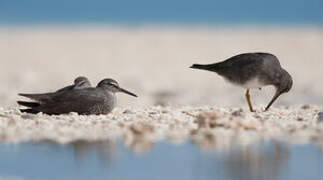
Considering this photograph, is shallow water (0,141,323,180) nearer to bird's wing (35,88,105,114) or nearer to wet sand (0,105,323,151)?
wet sand (0,105,323,151)

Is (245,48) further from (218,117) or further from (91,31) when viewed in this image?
(218,117)

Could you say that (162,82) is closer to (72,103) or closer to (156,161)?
(72,103)

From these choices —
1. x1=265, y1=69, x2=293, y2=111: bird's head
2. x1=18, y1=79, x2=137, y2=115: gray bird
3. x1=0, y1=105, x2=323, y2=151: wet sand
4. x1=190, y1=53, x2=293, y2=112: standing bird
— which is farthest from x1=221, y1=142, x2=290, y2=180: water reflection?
x1=265, y1=69, x2=293, y2=111: bird's head

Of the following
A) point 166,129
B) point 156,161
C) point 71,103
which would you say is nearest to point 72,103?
point 71,103

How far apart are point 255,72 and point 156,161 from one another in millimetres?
4693

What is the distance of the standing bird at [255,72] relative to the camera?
40.3 ft

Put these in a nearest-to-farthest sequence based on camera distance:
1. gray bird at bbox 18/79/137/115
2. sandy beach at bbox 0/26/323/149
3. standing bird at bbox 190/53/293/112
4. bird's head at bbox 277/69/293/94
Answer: sandy beach at bbox 0/26/323/149
gray bird at bbox 18/79/137/115
standing bird at bbox 190/53/293/112
bird's head at bbox 277/69/293/94

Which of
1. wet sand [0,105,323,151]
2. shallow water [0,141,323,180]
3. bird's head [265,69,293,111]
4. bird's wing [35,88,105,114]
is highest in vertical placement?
bird's head [265,69,293,111]

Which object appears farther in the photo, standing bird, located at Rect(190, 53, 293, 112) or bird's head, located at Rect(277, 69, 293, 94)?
bird's head, located at Rect(277, 69, 293, 94)

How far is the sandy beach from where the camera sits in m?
9.50

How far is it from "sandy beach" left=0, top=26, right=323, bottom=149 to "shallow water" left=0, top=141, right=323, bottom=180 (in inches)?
14.7

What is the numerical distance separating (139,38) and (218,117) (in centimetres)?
3177

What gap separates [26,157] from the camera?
815 cm

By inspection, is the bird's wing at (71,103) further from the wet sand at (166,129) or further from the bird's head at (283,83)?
the bird's head at (283,83)
